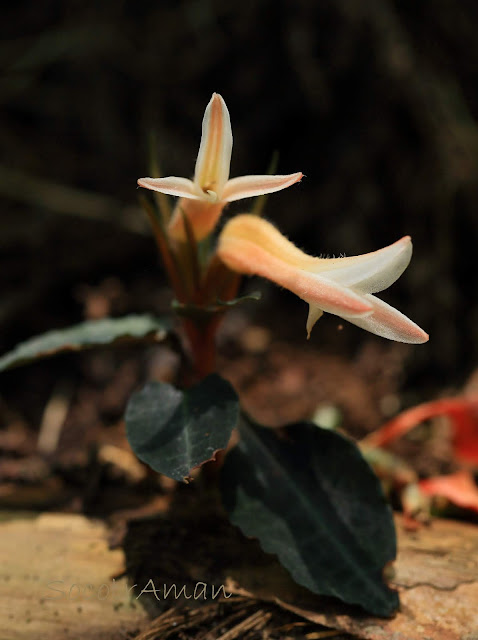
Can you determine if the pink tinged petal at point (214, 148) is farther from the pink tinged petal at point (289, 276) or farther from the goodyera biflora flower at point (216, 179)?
the pink tinged petal at point (289, 276)

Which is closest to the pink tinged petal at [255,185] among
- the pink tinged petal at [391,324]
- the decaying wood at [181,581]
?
the pink tinged petal at [391,324]

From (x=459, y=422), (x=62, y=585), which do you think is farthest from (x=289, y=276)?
(x=459, y=422)

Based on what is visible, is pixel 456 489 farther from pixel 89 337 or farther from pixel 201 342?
pixel 89 337

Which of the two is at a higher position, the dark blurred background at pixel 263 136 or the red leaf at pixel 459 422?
the dark blurred background at pixel 263 136

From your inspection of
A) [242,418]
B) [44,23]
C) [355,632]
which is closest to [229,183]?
[242,418]

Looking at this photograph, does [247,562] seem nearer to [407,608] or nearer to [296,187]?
[407,608]

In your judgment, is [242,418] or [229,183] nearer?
[229,183]

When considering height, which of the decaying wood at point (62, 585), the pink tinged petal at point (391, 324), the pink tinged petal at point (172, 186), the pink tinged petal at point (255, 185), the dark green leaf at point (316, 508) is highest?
the pink tinged petal at point (255, 185)

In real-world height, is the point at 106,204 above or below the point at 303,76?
below
